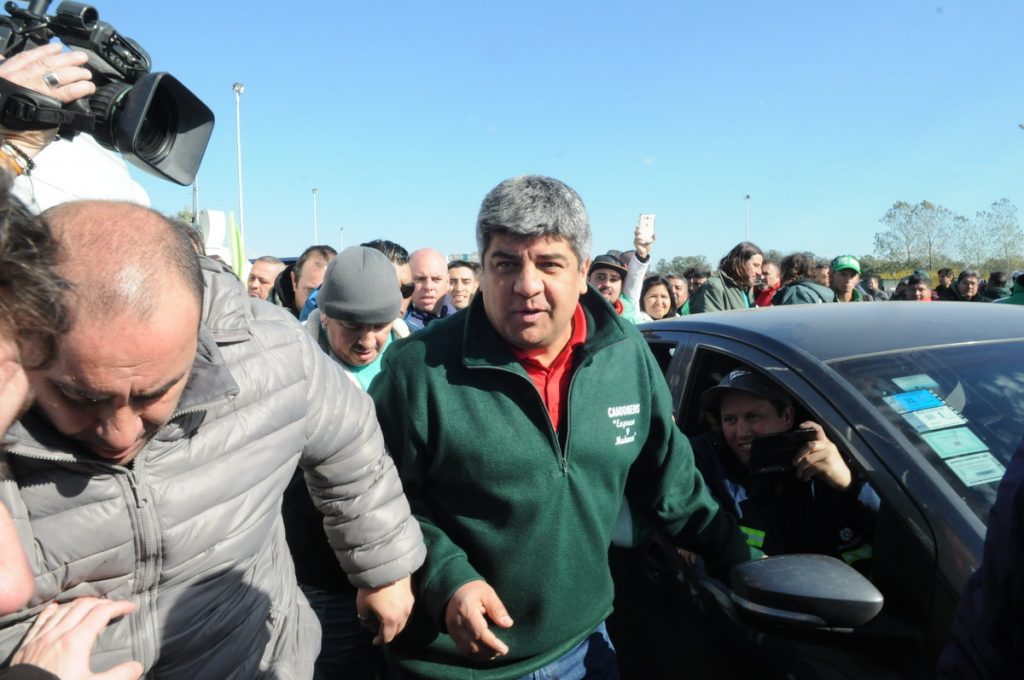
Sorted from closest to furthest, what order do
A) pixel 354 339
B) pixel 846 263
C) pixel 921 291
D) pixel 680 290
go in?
pixel 354 339
pixel 846 263
pixel 680 290
pixel 921 291

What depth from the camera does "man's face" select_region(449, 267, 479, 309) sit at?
5.70 metres

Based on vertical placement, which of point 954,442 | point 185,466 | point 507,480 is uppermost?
point 954,442

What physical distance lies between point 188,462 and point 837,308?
220 centimetres

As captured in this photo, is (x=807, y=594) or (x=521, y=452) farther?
(x=521, y=452)

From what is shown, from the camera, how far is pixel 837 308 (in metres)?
2.46

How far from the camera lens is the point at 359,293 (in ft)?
8.71

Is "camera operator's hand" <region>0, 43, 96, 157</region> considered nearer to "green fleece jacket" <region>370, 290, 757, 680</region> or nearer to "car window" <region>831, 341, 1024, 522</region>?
"green fleece jacket" <region>370, 290, 757, 680</region>

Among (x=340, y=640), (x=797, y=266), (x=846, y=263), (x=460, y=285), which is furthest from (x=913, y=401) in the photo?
(x=846, y=263)

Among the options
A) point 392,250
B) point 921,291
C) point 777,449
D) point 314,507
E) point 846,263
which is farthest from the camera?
point 921,291

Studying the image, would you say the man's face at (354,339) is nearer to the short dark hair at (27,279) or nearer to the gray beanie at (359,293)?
the gray beanie at (359,293)

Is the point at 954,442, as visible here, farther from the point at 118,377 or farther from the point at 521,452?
the point at 118,377

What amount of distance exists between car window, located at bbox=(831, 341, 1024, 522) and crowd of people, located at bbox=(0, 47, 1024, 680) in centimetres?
21

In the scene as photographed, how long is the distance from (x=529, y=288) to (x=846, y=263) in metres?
5.70

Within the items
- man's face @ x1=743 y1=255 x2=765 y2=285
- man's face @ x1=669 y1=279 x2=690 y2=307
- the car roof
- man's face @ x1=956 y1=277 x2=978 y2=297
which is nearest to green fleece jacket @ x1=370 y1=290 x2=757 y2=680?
the car roof
